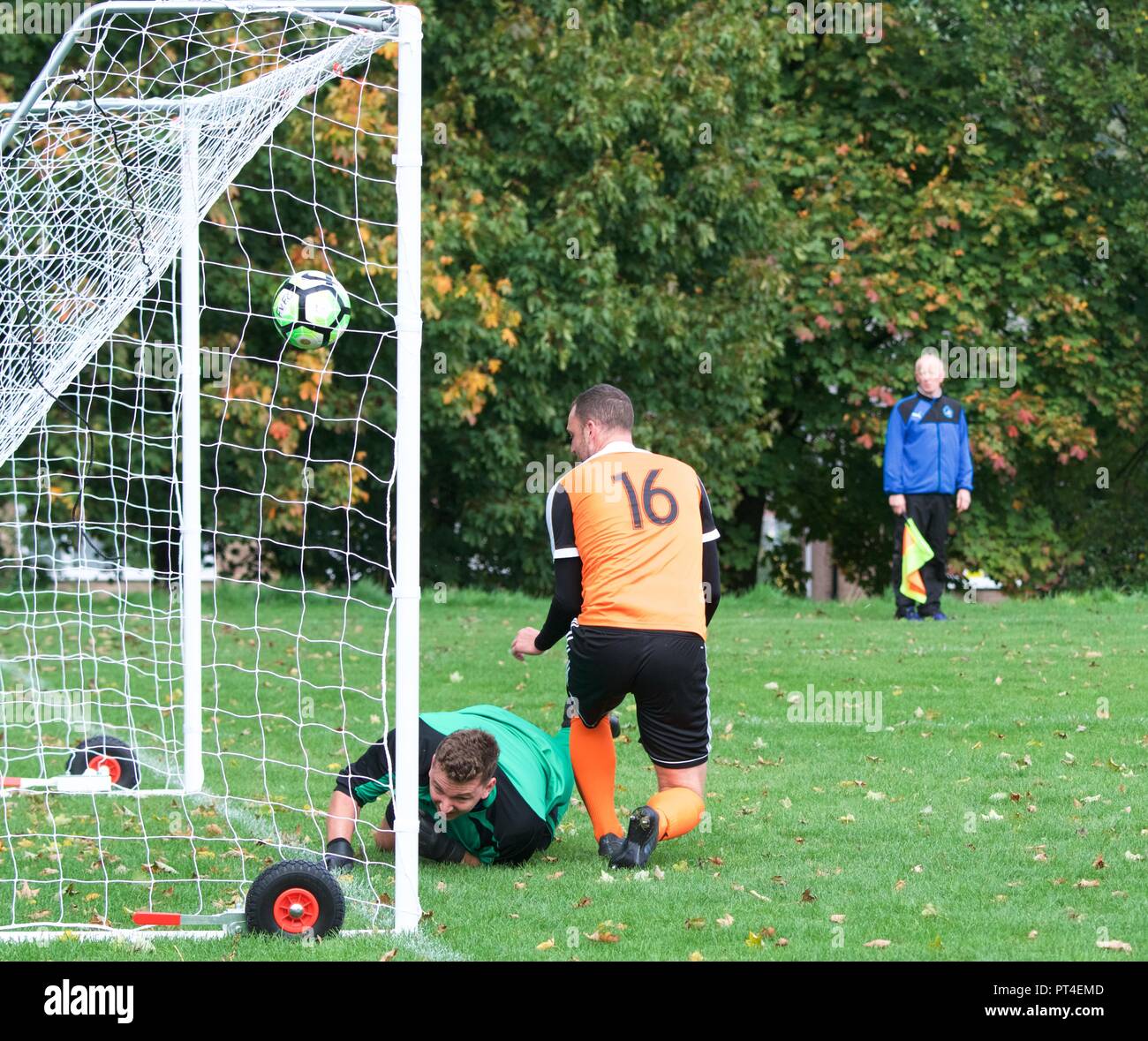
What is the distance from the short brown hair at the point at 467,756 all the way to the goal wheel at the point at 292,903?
73 cm

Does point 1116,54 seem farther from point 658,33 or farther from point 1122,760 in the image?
point 1122,760

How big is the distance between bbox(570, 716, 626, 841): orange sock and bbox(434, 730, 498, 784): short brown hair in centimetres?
54

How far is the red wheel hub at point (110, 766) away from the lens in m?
8.20

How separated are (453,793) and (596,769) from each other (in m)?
0.69

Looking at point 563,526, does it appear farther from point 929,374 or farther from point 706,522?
point 929,374

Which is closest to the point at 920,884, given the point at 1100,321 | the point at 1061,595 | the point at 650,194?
the point at 1061,595

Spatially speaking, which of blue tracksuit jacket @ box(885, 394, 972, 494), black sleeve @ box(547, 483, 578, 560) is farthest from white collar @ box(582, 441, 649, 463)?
blue tracksuit jacket @ box(885, 394, 972, 494)

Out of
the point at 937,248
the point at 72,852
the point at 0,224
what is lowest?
the point at 72,852

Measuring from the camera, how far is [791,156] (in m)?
20.9

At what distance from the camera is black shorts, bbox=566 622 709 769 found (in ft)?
20.2

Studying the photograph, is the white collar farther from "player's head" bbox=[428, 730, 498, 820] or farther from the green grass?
the green grass

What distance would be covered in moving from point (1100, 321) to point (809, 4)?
19.3ft

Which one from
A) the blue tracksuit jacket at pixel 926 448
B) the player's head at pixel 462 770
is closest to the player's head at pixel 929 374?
the blue tracksuit jacket at pixel 926 448

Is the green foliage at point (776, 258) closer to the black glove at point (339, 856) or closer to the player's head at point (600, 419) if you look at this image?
the player's head at point (600, 419)
